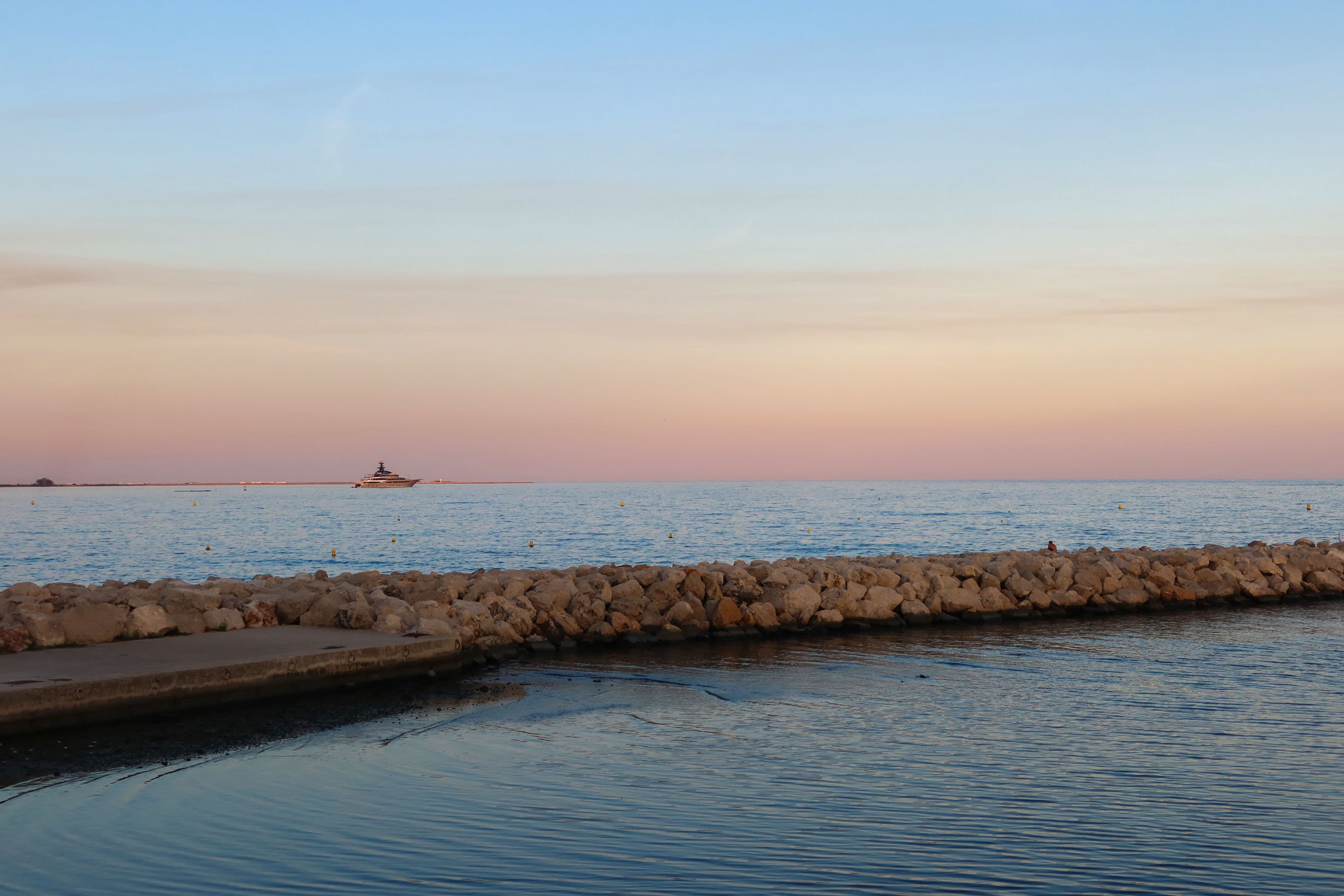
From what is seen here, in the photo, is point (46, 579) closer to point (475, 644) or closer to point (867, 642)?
point (475, 644)

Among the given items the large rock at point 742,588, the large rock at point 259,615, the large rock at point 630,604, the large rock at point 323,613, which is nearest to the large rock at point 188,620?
the large rock at point 259,615

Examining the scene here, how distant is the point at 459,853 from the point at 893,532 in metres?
59.3

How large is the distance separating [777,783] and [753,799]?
0.51m

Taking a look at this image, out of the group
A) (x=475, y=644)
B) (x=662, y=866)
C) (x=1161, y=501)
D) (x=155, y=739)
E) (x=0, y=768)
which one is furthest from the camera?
(x=1161, y=501)

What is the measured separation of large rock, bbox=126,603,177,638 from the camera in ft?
41.6

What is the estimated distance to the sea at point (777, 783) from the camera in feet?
19.9

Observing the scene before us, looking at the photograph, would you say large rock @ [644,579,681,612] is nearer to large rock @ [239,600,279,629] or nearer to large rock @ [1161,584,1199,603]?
large rock @ [239,600,279,629]

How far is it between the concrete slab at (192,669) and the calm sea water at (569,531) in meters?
26.3

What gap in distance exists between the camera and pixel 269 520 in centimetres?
8731

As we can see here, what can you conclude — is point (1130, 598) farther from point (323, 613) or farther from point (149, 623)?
point (149, 623)

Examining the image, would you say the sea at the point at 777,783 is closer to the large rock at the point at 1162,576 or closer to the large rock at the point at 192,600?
the large rock at the point at 192,600

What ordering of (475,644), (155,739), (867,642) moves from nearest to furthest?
(155,739), (475,644), (867,642)

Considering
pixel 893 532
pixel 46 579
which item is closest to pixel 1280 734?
pixel 46 579

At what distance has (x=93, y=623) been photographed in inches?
486
